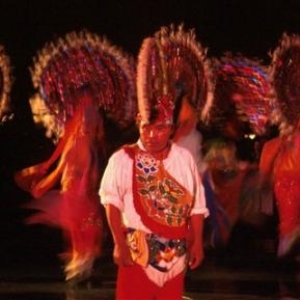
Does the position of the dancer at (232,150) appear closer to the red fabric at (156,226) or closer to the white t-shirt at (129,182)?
the white t-shirt at (129,182)

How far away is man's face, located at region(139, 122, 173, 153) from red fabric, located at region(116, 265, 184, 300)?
666mm

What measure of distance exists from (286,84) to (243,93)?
1.26m

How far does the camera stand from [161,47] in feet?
28.5

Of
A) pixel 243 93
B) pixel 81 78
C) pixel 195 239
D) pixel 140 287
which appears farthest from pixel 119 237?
pixel 243 93

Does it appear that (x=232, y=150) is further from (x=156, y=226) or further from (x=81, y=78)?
(x=156, y=226)

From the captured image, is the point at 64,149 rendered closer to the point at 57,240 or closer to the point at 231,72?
the point at 231,72

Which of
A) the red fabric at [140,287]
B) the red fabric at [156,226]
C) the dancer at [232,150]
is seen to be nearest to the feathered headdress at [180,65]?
the dancer at [232,150]

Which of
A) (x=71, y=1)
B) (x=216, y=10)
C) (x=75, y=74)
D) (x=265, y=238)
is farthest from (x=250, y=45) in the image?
(x=75, y=74)

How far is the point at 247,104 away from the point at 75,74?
2.48m

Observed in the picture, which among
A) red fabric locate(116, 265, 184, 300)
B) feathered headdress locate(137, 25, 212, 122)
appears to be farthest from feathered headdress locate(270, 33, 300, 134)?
red fabric locate(116, 265, 184, 300)

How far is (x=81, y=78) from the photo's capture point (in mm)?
9703

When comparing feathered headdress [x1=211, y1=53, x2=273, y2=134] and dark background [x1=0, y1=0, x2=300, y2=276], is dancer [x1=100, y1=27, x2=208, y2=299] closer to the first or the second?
feathered headdress [x1=211, y1=53, x2=273, y2=134]

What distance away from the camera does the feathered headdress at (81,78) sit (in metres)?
9.59

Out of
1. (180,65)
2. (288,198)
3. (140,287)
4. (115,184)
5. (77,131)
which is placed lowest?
(140,287)
